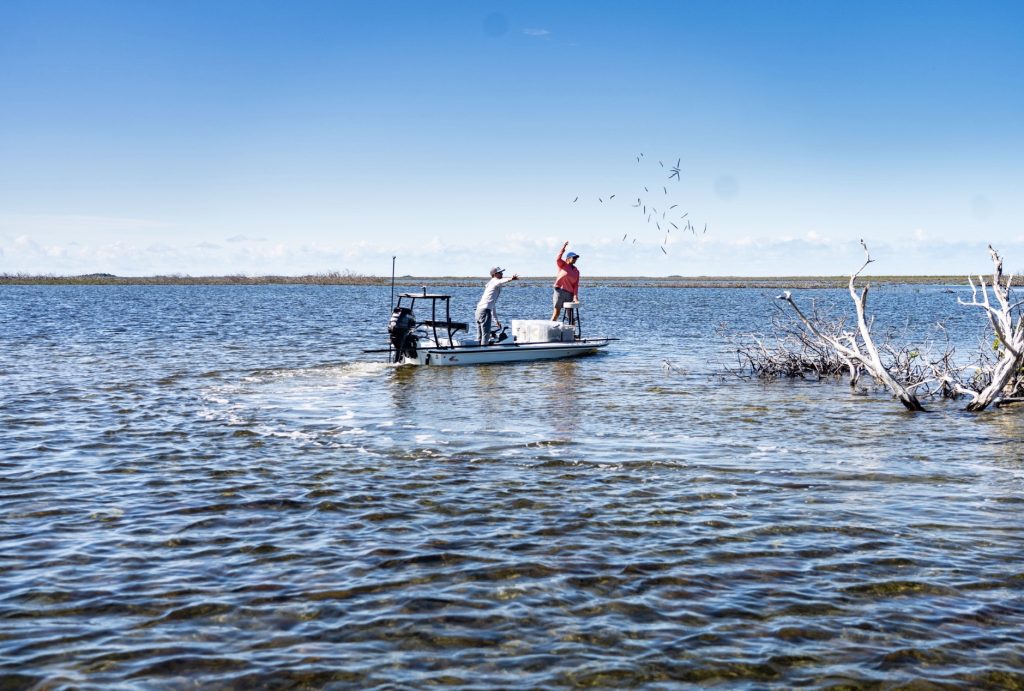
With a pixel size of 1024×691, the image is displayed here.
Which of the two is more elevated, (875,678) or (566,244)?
(566,244)

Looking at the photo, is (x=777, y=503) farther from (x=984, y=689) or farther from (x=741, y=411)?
(x=741, y=411)

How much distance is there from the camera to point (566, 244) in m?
26.4

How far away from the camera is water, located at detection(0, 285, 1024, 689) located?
6385mm

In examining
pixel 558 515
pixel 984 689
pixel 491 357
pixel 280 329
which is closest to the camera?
pixel 984 689

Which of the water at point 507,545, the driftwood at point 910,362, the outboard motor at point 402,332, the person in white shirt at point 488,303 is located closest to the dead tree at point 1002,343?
the driftwood at point 910,362

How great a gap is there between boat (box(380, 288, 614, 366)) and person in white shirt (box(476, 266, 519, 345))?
29 centimetres

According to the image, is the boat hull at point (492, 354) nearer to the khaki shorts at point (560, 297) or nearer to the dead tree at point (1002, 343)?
the khaki shorts at point (560, 297)

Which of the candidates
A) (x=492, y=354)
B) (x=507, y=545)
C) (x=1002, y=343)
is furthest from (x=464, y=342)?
(x=507, y=545)

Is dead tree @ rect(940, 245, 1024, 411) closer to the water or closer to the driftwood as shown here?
the driftwood

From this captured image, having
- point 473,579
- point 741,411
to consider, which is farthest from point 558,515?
point 741,411

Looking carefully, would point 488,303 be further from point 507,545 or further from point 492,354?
point 507,545

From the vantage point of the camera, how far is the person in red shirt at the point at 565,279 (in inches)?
1053

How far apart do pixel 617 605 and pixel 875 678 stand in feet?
6.81

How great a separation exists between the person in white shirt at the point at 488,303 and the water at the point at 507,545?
6.97 m
